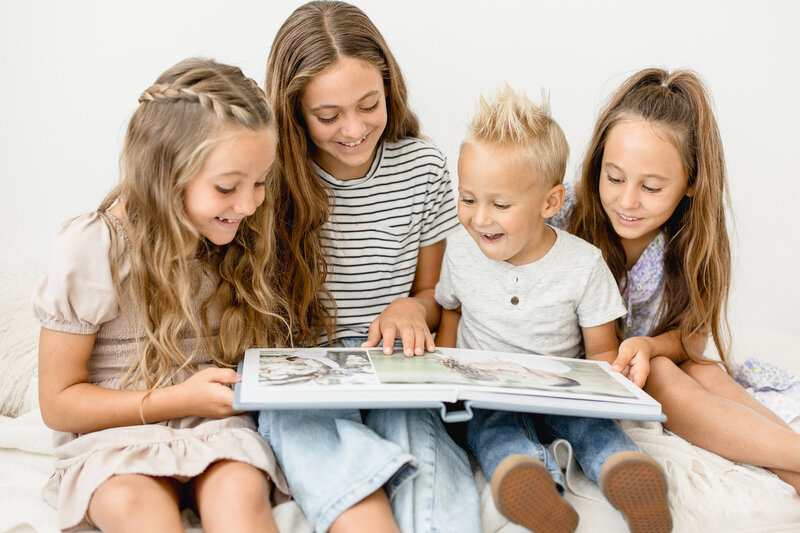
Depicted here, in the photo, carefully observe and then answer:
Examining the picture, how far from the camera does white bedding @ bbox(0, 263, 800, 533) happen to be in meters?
1.17

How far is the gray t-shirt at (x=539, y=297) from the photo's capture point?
147 cm

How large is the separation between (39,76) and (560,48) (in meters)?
1.35

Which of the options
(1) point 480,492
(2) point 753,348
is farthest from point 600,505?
(2) point 753,348

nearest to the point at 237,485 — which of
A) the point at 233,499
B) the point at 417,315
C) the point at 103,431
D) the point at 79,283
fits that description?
the point at 233,499

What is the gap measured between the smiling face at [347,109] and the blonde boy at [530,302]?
7.8 inches

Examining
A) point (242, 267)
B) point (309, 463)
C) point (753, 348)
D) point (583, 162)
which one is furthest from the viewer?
point (753, 348)

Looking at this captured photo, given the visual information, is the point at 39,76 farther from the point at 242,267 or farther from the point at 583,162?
the point at 583,162

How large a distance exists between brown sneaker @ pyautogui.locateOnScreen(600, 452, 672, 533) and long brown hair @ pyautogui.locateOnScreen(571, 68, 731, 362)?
54 cm

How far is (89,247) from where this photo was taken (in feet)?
4.06

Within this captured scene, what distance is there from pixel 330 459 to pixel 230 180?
457 mm

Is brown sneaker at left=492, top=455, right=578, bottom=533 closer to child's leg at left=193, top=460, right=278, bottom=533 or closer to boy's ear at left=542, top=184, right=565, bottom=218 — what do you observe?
child's leg at left=193, top=460, right=278, bottom=533

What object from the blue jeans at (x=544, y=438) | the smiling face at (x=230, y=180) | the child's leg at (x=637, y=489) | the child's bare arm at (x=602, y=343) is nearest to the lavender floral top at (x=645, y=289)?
the child's bare arm at (x=602, y=343)

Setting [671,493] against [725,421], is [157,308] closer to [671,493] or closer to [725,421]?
[671,493]

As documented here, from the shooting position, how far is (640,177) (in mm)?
1505
